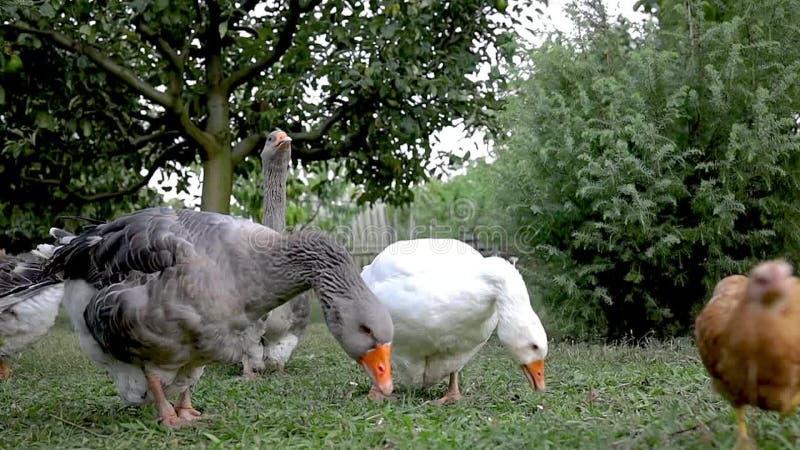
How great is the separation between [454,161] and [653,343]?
311 cm

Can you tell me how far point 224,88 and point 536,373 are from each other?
18.5 feet

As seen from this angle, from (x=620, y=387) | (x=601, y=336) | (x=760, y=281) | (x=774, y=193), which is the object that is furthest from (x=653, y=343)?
(x=760, y=281)

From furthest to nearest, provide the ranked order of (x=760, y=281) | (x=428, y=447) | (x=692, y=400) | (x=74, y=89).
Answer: (x=74, y=89), (x=692, y=400), (x=428, y=447), (x=760, y=281)

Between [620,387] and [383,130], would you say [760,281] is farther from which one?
[383,130]

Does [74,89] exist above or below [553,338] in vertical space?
above

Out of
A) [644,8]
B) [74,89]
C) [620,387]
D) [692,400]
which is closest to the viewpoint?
[692,400]

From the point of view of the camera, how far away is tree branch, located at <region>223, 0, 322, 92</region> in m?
8.76

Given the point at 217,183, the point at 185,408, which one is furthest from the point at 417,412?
the point at 217,183

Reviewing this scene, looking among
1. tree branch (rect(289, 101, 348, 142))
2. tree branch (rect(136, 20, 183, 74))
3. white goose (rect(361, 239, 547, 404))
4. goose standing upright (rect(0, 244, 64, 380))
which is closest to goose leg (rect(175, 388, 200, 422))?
white goose (rect(361, 239, 547, 404))

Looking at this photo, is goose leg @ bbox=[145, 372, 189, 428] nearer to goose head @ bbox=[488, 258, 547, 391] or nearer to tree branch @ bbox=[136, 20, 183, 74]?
goose head @ bbox=[488, 258, 547, 391]

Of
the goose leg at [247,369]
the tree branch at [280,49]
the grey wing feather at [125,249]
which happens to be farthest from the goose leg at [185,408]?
the tree branch at [280,49]

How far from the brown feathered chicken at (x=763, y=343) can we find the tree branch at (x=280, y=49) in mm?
6442

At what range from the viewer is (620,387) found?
18.9ft

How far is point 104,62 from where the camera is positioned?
8.21 metres
